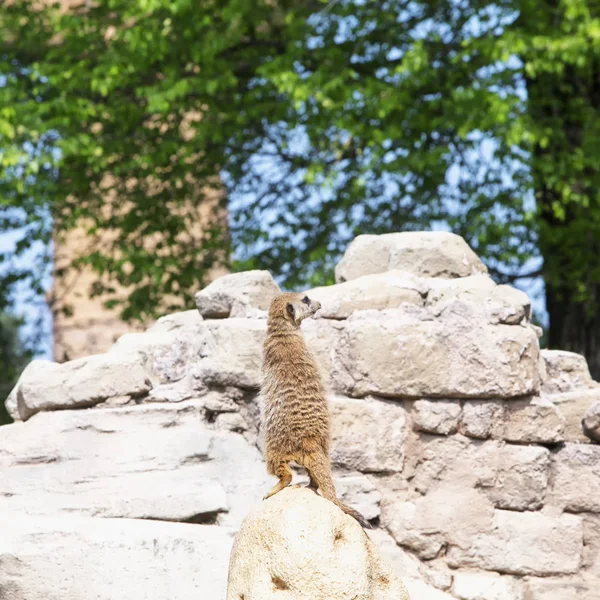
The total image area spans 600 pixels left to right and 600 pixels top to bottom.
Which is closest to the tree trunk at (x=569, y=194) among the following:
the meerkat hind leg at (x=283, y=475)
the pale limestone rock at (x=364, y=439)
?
the pale limestone rock at (x=364, y=439)

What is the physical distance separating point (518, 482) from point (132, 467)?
2233 mm

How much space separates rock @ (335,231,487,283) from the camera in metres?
6.70

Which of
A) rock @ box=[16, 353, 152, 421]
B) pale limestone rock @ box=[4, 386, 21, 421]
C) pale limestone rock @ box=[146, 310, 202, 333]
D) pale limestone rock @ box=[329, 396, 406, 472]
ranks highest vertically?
pale limestone rock @ box=[146, 310, 202, 333]

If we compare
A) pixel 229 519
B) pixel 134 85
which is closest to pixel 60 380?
pixel 229 519

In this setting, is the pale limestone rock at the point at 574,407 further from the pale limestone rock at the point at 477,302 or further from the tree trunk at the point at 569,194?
the tree trunk at the point at 569,194

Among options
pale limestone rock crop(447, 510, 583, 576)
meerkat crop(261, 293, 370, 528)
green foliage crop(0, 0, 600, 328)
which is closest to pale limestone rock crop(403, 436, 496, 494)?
pale limestone rock crop(447, 510, 583, 576)

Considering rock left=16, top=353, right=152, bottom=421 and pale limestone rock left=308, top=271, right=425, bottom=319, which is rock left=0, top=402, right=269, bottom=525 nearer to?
rock left=16, top=353, right=152, bottom=421

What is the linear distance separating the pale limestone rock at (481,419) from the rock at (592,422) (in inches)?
21.5

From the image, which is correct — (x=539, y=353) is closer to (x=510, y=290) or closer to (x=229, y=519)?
(x=510, y=290)

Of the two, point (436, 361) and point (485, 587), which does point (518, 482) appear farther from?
point (436, 361)

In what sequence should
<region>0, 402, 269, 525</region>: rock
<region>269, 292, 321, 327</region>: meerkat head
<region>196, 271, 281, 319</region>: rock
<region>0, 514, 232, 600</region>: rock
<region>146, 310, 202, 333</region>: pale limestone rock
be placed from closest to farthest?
<region>0, 514, 232, 600</region>: rock < <region>269, 292, 321, 327</region>: meerkat head < <region>0, 402, 269, 525</region>: rock < <region>196, 271, 281, 319</region>: rock < <region>146, 310, 202, 333</region>: pale limestone rock

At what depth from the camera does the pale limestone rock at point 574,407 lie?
642cm

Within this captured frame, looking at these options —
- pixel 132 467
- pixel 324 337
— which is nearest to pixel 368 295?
pixel 324 337

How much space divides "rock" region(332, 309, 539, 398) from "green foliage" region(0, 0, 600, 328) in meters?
5.15
